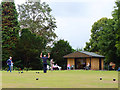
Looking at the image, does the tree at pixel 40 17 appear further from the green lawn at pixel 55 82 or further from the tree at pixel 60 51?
the green lawn at pixel 55 82

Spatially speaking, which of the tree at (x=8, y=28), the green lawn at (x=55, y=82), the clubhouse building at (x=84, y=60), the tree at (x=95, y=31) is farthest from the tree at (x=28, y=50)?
the green lawn at (x=55, y=82)

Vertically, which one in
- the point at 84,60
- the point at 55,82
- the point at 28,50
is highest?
the point at 28,50

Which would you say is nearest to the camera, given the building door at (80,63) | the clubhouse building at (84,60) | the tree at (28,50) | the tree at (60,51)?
the tree at (28,50)

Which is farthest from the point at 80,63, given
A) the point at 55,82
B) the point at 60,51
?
the point at 55,82

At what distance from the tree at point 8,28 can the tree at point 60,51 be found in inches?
439

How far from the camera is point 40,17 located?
63531mm

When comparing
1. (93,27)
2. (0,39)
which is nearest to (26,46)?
(0,39)

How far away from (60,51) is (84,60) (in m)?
6.20

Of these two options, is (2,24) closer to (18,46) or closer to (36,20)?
(18,46)

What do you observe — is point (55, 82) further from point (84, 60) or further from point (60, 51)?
point (60, 51)

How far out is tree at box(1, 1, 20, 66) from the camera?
48500 millimetres

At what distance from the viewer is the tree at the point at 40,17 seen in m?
62.8

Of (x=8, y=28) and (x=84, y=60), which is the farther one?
(x=84, y=60)

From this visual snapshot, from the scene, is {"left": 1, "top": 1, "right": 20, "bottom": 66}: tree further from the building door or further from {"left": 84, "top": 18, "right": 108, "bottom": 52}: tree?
{"left": 84, "top": 18, "right": 108, "bottom": 52}: tree
